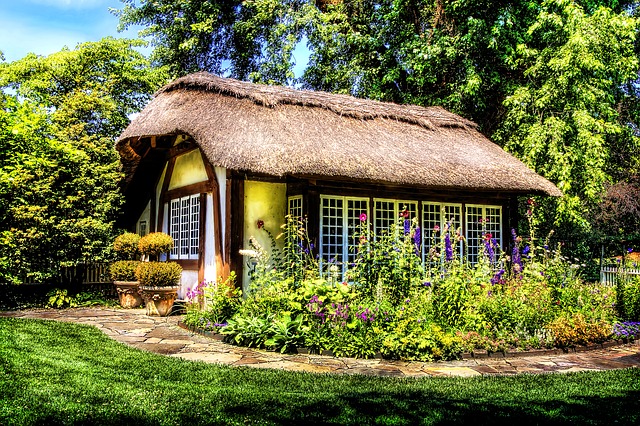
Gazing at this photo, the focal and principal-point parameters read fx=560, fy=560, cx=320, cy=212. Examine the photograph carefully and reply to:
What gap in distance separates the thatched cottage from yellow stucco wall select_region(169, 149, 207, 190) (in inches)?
1.2

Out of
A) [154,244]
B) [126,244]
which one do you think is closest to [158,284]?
[154,244]

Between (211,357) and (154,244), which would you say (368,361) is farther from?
(154,244)

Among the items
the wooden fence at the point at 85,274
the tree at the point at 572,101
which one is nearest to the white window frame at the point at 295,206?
the wooden fence at the point at 85,274

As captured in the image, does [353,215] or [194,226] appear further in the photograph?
[194,226]

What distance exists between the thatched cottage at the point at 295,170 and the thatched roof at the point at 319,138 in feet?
0.10

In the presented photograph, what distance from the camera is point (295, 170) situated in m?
10.0

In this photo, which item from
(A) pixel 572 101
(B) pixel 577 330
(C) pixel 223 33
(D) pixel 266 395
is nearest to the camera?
(D) pixel 266 395

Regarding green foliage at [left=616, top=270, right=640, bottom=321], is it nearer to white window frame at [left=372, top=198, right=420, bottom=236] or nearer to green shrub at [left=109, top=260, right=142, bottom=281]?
white window frame at [left=372, top=198, right=420, bottom=236]

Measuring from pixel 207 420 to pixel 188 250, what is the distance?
868 centimetres

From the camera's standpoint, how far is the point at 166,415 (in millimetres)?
4621

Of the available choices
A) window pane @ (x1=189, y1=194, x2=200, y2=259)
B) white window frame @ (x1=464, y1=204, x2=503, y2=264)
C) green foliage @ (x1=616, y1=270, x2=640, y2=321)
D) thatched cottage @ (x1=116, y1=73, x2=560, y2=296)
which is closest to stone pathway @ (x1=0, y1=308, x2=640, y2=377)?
green foliage @ (x1=616, y1=270, x2=640, y2=321)

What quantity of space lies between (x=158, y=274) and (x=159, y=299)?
0.59 m

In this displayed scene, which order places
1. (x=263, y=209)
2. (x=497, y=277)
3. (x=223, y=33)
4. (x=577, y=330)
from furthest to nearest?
Result: (x=223, y=33) < (x=263, y=209) < (x=497, y=277) < (x=577, y=330)

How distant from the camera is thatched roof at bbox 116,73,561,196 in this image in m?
10.4
